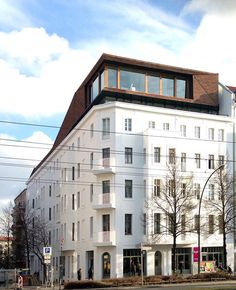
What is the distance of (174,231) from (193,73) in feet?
69.8

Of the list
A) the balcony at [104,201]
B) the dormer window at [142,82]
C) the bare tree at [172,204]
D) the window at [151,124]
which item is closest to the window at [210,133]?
the dormer window at [142,82]

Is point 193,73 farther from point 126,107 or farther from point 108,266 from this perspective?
point 108,266

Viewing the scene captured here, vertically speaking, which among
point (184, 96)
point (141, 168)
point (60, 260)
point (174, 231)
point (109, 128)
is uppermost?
point (184, 96)

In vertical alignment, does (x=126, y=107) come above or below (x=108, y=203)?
above

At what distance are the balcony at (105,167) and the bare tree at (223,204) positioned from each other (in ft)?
36.1

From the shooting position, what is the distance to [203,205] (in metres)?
57.8

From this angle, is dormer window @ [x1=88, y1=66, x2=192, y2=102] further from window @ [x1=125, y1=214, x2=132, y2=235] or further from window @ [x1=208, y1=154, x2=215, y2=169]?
window @ [x1=125, y1=214, x2=132, y2=235]

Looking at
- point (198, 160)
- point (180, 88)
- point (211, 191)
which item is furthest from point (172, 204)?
point (180, 88)

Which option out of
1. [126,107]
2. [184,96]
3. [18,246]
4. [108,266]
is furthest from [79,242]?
[18,246]

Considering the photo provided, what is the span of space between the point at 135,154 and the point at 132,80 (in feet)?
28.9

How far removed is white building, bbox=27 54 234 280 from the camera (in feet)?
181

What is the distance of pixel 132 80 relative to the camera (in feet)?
198

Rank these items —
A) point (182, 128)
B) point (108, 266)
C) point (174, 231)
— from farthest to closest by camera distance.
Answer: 1. point (182, 128)
2. point (108, 266)
3. point (174, 231)

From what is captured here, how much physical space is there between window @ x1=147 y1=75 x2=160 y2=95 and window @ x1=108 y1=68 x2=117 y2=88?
4.10 metres
